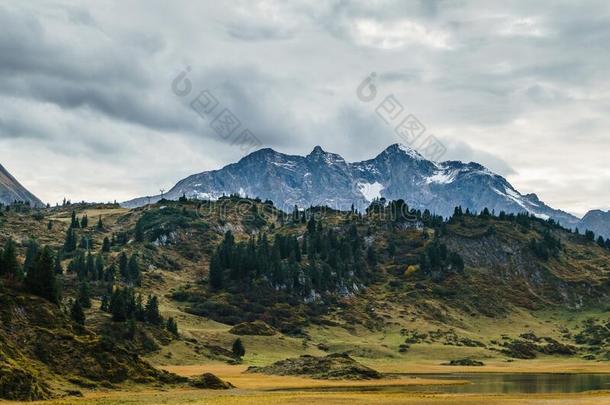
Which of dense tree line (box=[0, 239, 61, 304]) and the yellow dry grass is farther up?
dense tree line (box=[0, 239, 61, 304])

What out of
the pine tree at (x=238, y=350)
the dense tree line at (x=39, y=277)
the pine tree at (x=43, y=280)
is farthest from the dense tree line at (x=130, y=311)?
the pine tree at (x=43, y=280)

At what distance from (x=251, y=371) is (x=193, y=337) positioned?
56600 mm

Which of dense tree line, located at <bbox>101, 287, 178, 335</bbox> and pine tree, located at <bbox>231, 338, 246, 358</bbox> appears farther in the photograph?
pine tree, located at <bbox>231, 338, 246, 358</bbox>

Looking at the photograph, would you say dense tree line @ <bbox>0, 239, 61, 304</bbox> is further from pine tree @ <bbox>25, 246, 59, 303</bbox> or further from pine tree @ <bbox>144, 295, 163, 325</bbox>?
pine tree @ <bbox>144, 295, 163, 325</bbox>

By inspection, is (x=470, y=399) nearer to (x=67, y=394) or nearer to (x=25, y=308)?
(x=67, y=394)

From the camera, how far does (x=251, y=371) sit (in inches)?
5261

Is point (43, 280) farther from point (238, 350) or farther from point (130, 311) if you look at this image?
point (130, 311)

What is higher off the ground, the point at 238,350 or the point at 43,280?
the point at 43,280

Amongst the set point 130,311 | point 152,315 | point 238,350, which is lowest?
point 238,350

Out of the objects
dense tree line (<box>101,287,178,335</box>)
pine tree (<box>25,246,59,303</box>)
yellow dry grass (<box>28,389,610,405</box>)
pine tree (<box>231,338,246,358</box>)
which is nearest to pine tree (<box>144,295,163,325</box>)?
dense tree line (<box>101,287,178,335</box>)

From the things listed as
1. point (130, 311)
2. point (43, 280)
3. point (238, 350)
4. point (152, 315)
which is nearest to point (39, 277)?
point (43, 280)

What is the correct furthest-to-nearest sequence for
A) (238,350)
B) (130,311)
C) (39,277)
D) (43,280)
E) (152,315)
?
1. (152,315)
2. (130,311)
3. (238,350)
4. (39,277)
5. (43,280)

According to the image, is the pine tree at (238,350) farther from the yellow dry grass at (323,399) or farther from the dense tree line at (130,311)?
the yellow dry grass at (323,399)

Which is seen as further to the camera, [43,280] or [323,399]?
→ [43,280]
